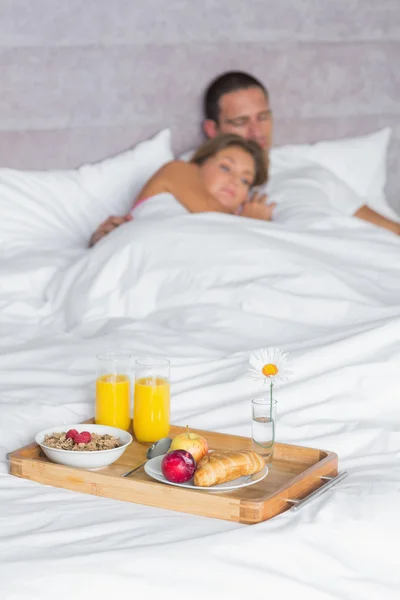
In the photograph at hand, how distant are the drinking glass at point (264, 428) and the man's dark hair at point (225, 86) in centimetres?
181

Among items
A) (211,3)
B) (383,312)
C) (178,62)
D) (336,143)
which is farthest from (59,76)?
(383,312)

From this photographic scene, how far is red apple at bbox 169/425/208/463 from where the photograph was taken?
130cm

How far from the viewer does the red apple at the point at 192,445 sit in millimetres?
1298

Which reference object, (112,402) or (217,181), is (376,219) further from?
(112,402)

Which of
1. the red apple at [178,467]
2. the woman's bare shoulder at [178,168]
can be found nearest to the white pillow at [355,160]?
the woman's bare shoulder at [178,168]

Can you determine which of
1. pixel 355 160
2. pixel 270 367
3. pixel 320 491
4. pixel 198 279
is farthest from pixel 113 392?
pixel 355 160

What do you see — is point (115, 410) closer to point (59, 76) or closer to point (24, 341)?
point (24, 341)

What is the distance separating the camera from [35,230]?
2.58 meters

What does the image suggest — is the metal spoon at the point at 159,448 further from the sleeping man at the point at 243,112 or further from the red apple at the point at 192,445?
the sleeping man at the point at 243,112

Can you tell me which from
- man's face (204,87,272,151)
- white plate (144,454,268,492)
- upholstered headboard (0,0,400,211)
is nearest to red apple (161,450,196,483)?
white plate (144,454,268,492)

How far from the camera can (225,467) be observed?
123cm

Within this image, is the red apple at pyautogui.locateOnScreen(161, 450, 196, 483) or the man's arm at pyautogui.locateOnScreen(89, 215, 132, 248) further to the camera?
the man's arm at pyautogui.locateOnScreen(89, 215, 132, 248)

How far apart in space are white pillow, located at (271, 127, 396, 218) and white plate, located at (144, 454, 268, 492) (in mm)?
1859

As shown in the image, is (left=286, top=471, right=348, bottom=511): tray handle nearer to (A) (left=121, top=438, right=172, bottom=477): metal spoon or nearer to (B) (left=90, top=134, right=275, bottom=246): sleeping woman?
(A) (left=121, top=438, right=172, bottom=477): metal spoon
